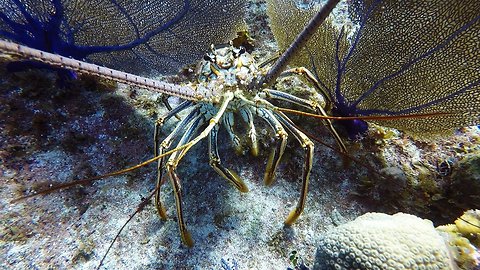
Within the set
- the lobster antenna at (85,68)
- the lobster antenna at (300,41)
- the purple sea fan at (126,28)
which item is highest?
the purple sea fan at (126,28)

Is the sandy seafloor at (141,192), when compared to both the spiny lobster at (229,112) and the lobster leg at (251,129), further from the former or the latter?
the lobster leg at (251,129)

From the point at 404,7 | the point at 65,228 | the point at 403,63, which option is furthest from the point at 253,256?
the point at 404,7

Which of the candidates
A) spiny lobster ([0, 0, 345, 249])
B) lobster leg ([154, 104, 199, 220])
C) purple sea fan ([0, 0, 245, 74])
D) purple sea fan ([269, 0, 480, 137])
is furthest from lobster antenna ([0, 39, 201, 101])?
purple sea fan ([269, 0, 480, 137])

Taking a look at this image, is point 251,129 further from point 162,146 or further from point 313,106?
point 162,146

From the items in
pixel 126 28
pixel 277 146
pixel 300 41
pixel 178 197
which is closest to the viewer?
pixel 300 41

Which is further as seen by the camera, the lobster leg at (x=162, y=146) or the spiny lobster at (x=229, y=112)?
the lobster leg at (x=162, y=146)

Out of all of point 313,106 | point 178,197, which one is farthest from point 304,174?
point 178,197

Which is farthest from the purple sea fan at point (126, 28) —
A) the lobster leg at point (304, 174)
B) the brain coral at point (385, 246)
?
the brain coral at point (385, 246)
